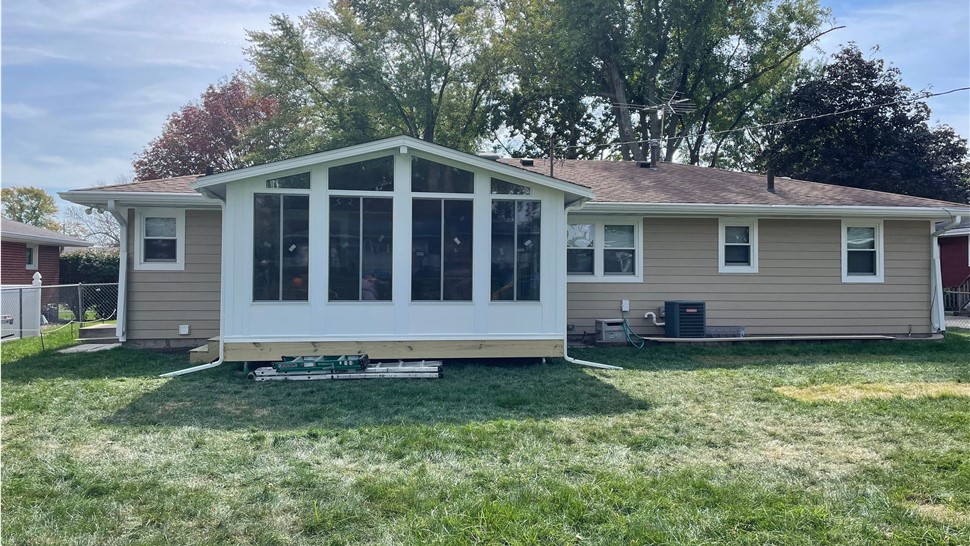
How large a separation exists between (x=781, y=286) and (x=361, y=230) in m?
7.28

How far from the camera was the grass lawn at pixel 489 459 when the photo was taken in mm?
3250

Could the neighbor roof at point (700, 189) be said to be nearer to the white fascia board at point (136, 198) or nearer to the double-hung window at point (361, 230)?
the double-hung window at point (361, 230)

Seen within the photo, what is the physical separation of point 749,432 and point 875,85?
21531 mm

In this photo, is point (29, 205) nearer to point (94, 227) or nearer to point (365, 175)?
point (94, 227)

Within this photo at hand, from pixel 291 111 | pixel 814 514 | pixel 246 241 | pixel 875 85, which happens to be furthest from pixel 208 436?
pixel 875 85

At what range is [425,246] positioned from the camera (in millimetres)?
7945

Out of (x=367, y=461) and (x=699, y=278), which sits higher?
(x=699, y=278)

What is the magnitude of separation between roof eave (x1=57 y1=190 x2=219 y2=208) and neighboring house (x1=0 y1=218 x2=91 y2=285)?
30.9ft

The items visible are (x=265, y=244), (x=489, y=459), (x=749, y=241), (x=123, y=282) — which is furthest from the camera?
(x=749, y=241)

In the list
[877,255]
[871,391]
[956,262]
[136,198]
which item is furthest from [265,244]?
[956,262]

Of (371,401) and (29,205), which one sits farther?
(29,205)

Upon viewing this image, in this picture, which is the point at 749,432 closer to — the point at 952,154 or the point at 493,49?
the point at 493,49

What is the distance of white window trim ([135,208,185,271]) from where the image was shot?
9508mm

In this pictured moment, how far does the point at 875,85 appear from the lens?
71.2 feet
